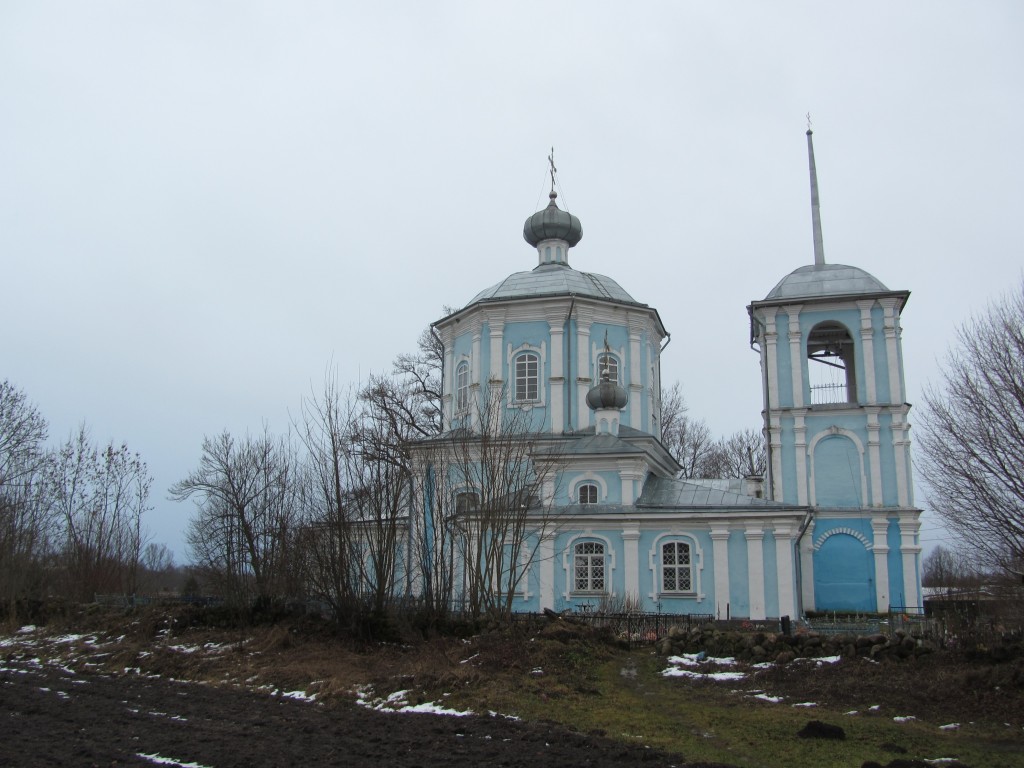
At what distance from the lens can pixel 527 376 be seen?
25609 mm

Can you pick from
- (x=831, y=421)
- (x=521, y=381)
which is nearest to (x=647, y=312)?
(x=521, y=381)

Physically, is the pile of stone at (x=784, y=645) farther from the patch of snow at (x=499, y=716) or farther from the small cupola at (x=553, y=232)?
the small cupola at (x=553, y=232)

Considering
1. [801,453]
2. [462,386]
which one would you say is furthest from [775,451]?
[462,386]

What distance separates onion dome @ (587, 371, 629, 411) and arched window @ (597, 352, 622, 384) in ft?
1.83

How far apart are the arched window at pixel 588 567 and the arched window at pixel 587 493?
137 centimetres

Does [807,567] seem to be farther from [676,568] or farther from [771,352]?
[771,352]

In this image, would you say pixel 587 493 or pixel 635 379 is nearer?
pixel 587 493

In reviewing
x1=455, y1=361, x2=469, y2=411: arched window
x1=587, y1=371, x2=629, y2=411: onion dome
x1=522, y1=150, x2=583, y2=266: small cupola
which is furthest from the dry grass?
x1=522, y1=150, x2=583, y2=266: small cupola

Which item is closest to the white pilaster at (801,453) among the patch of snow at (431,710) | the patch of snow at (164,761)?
the patch of snow at (431,710)

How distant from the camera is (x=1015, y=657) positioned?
35.7 ft

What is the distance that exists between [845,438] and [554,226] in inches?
429

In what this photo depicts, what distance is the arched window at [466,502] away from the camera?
16.6 metres

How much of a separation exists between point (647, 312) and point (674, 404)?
41.6ft

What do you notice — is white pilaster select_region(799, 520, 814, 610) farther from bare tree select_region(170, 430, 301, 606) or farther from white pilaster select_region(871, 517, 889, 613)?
bare tree select_region(170, 430, 301, 606)
